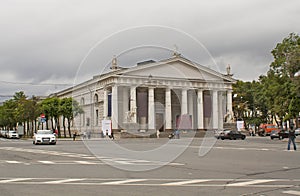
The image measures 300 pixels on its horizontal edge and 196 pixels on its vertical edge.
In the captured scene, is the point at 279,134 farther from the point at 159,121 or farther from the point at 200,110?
the point at 159,121

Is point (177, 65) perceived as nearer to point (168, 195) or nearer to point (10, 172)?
point (168, 195)

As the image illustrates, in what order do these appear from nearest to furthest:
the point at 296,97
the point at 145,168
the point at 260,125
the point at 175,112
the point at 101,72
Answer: the point at 101,72 → the point at 175,112 → the point at 145,168 → the point at 296,97 → the point at 260,125

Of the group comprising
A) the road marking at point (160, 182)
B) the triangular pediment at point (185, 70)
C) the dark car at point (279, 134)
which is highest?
the triangular pediment at point (185, 70)

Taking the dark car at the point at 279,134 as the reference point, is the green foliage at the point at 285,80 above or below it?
above

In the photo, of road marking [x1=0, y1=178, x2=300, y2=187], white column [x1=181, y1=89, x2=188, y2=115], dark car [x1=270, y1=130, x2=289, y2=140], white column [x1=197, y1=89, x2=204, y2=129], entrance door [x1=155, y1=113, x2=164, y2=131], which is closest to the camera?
road marking [x1=0, y1=178, x2=300, y2=187]

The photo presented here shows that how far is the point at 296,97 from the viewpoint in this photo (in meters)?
44.2

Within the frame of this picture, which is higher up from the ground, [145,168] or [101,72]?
[101,72]

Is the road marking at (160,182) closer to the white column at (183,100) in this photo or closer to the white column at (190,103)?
the white column at (190,103)

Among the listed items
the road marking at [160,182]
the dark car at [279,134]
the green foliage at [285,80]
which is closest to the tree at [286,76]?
the green foliage at [285,80]

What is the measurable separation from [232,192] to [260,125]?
8736 cm

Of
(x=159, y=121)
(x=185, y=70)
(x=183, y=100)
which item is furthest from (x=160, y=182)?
(x=185, y=70)

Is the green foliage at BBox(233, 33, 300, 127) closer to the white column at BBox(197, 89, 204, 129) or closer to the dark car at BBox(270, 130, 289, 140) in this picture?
the dark car at BBox(270, 130, 289, 140)

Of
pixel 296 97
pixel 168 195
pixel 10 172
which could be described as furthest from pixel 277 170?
pixel 296 97

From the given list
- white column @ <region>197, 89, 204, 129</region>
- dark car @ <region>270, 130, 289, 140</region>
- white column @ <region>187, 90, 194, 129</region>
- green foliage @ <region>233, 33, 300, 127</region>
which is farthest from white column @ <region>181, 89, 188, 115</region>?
dark car @ <region>270, 130, 289, 140</region>
